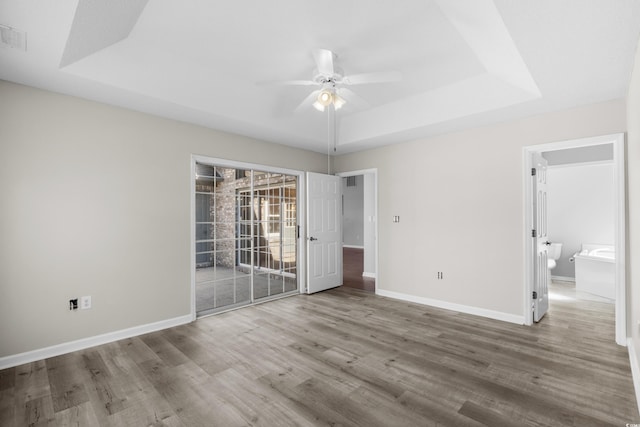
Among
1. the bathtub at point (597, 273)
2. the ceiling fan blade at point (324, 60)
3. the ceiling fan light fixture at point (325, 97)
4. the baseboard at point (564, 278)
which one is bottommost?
the baseboard at point (564, 278)

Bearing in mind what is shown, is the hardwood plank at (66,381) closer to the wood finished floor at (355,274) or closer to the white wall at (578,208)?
the wood finished floor at (355,274)

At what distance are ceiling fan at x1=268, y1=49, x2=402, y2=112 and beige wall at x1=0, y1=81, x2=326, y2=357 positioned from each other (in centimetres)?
185

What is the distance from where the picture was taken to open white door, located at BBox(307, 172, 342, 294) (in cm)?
514

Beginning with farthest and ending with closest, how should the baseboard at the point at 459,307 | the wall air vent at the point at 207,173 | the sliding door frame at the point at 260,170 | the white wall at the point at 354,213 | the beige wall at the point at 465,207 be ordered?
the white wall at the point at 354,213
the wall air vent at the point at 207,173
the sliding door frame at the point at 260,170
the baseboard at the point at 459,307
the beige wall at the point at 465,207

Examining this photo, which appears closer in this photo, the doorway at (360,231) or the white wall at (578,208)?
the white wall at (578,208)

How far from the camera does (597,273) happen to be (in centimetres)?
475

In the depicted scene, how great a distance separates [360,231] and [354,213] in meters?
0.71

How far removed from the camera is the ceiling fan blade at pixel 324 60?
2.50m

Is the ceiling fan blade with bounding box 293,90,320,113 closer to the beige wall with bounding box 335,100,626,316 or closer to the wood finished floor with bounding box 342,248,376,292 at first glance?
the beige wall with bounding box 335,100,626,316

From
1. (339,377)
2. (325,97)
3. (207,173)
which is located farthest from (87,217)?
(339,377)

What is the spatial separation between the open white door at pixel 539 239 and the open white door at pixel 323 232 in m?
3.01

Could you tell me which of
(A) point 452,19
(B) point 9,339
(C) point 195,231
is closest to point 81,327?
(B) point 9,339

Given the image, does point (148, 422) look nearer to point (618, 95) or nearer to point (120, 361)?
point (120, 361)

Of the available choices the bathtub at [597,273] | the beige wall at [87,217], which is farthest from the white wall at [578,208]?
the beige wall at [87,217]
